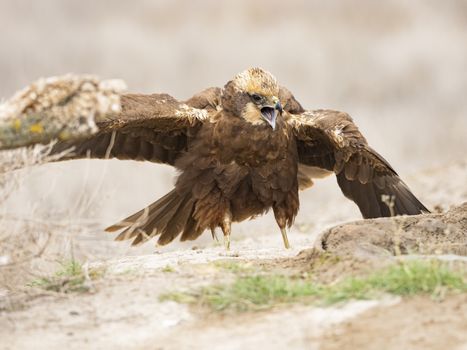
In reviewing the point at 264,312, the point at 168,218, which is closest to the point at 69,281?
the point at 264,312

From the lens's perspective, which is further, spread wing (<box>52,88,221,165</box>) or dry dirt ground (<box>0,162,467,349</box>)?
spread wing (<box>52,88,221,165</box>)

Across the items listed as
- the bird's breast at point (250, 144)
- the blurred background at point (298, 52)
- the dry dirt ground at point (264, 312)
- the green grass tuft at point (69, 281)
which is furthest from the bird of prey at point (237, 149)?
the blurred background at point (298, 52)

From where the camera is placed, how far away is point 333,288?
528cm

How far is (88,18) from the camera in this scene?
61.4 ft

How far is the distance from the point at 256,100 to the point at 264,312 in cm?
304

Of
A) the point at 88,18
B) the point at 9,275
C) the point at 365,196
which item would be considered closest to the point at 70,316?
the point at 9,275

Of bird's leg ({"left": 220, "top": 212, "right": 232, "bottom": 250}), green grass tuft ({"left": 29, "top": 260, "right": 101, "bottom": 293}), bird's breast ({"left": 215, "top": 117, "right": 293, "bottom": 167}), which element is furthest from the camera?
bird's leg ({"left": 220, "top": 212, "right": 232, "bottom": 250})

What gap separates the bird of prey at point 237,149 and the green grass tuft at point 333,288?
2.38 metres

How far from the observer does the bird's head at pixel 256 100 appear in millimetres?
7855

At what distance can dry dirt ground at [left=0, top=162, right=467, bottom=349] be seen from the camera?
4711mm

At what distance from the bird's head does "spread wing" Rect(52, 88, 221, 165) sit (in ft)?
0.83

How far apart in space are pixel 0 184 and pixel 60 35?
41.6ft

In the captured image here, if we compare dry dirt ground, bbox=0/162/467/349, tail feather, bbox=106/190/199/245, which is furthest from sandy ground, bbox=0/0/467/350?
tail feather, bbox=106/190/199/245

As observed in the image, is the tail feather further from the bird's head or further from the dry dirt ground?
the dry dirt ground
